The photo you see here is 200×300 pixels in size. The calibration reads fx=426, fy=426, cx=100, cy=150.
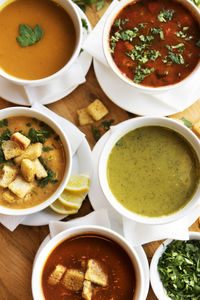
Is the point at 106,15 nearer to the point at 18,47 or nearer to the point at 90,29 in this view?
the point at 90,29

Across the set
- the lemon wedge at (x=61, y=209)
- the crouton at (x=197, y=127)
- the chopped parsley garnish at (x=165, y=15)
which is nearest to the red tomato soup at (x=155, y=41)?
the chopped parsley garnish at (x=165, y=15)

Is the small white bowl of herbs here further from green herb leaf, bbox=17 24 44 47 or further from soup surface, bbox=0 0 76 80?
green herb leaf, bbox=17 24 44 47

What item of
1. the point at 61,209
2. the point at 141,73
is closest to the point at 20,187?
the point at 61,209

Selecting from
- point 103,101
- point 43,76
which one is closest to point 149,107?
point 103,101

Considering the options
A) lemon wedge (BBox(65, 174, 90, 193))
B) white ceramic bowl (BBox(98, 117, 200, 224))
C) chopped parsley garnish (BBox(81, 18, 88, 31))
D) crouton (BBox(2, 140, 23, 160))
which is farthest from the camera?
chopped parsley garnish (BBox(81, 18, 88, 31))

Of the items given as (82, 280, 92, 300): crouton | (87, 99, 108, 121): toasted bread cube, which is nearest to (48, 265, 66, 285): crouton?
(82, 280, 92, 300): crouton

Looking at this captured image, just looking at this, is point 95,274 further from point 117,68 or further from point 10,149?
point 117,68
